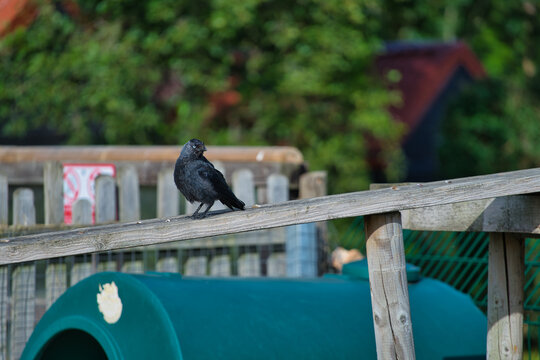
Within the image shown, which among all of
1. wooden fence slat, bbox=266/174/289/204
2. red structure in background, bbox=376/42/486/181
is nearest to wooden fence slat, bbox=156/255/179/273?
wooden fence slat, bbox=266/174/289/204

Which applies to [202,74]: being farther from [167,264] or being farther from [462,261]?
[462,261]

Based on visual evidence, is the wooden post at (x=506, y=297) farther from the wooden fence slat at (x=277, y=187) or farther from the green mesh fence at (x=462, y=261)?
the wooden fence slat at (x=277, y=187)

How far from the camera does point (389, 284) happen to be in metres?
3.08

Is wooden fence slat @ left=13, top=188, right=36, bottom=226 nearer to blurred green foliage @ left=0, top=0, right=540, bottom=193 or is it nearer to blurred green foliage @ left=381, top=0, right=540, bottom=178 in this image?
blurred green foliage @ left=0, top=0, right=540, bottom=193

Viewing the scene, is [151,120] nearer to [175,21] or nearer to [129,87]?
[129,87]

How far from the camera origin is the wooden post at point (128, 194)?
5469 mm

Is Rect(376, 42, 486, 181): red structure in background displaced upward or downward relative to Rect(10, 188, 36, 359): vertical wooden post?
upward

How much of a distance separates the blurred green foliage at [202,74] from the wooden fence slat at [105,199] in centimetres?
451

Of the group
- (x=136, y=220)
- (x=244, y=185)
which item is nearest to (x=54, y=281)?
(x=136, y=220)

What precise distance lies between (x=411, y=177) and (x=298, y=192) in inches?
681

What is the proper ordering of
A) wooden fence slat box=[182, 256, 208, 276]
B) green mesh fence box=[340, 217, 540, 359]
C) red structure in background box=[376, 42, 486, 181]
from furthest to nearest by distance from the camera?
red structure in background box=[376, 42, 486, 181]
wooden fence slat box=[182, 256, 208, 276]
green mesh fence box=[340, 217, 540, 359]

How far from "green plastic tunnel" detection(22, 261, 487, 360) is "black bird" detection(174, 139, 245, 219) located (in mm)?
395

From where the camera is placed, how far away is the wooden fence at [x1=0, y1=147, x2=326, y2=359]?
487 cm

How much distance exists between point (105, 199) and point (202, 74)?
16.9 ft
